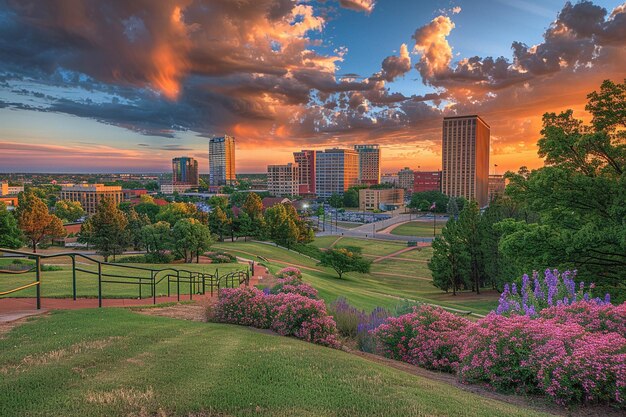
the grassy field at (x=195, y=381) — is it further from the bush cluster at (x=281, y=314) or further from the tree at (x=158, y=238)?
the tree at (x=158, y=238)

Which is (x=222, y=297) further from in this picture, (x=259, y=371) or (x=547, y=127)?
(x=547, y=127)

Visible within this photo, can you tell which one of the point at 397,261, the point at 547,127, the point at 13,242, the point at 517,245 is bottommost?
the point at 397,261

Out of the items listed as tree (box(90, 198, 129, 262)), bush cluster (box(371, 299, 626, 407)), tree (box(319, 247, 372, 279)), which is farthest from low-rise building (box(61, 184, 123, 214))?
bush cluster (box(371, 299, 626, 407))

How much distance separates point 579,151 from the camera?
16531 millimetres

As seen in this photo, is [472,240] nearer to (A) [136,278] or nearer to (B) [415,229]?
(A) [136,278]

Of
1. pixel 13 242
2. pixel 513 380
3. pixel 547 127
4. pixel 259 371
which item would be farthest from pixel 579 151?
pixel 13 242

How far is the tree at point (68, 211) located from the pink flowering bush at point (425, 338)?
11171 centimetres

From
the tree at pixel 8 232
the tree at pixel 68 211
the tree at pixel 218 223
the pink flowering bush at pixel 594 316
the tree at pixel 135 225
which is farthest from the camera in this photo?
the tree at pixel 68 211

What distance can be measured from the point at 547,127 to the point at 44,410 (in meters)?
19.6

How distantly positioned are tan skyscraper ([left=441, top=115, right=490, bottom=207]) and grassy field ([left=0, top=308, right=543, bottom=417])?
179593mm

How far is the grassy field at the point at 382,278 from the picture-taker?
26.3m

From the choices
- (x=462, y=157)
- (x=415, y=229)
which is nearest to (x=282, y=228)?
(x=415, y=229)

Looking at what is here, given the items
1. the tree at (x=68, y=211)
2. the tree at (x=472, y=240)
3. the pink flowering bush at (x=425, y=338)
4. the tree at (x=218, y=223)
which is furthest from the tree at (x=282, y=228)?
the tree at (x=68, y=211)

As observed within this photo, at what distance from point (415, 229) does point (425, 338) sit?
90901mm
